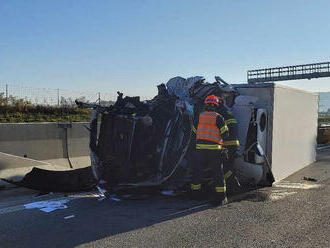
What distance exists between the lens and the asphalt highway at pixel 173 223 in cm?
370

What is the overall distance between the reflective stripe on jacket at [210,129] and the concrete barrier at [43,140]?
2.55 meters

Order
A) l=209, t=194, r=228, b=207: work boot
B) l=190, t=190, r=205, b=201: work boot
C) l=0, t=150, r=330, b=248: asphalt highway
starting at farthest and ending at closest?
l=190, t=190, r=205, b=201: work boot < l=209, t=194, r=228, b=207: work boot < l=0, t=150, r=330, b=248: asphalt highway

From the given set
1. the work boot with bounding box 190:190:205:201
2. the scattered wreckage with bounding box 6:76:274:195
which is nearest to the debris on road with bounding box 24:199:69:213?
the scattered wreckage with bounding box 6:76:274:195

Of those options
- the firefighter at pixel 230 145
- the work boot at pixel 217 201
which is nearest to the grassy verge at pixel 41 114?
the firefighter at pixel 230 145

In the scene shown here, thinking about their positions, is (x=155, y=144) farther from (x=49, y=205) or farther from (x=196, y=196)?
(x=49, y=205)

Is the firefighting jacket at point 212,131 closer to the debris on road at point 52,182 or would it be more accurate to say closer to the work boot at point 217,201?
the work boot at point 217,201

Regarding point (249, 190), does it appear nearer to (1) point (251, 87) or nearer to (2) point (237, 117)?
(2) point (237, 117)

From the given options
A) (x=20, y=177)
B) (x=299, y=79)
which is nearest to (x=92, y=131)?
(x=20, y=177)

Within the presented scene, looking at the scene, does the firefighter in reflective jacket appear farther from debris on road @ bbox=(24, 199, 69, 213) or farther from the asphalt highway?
debris on road @ bbox=(24, 199, 69, 213)

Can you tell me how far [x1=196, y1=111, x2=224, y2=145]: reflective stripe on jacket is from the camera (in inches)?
210

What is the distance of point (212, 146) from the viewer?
17.5ft

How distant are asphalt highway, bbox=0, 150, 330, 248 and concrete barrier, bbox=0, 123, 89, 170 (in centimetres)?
219

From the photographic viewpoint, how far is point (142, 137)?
19.6 ft

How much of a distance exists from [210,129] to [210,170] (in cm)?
73
